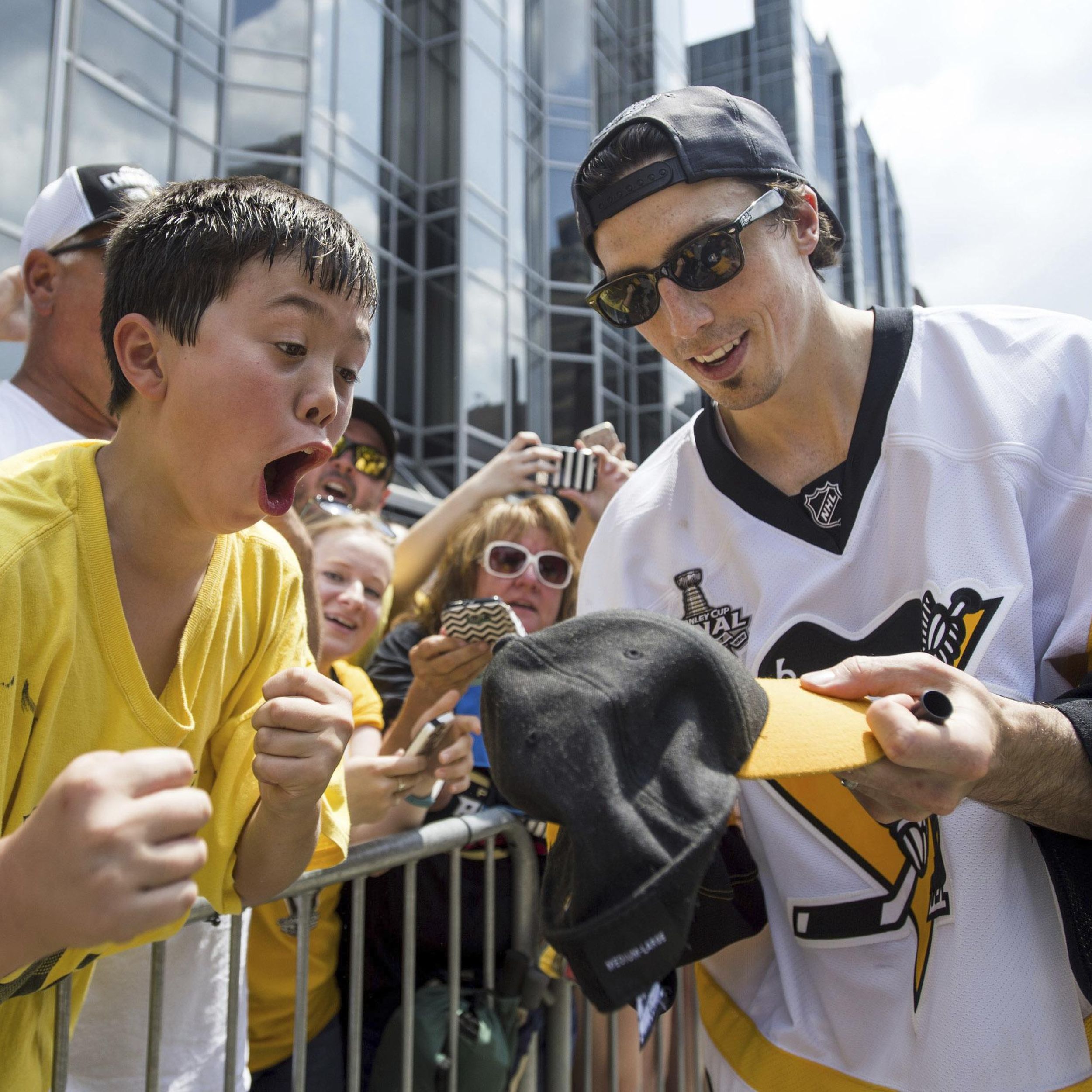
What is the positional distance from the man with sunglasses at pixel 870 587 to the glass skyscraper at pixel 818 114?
1961cm

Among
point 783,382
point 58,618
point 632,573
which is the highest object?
point 783,382

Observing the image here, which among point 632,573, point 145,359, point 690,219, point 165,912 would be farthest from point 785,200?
point 165,912

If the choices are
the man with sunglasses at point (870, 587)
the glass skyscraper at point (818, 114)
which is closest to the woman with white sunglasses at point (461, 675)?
the man with sunglasses at point (870, 587)

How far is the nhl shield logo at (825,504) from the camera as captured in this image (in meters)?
1.89

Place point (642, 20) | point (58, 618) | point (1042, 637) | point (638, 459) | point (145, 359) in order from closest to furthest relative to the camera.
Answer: point (58, 618)
point (145, 359)
point (1042, 637)
point (638, 459)
point (642, 20)

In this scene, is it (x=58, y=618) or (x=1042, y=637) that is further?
(x=1042, y=637)

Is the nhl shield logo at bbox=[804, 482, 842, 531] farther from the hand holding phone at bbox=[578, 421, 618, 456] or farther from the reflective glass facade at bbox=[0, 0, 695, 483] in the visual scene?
the reflective glass facade at bbox=[0, 0, 695, 483]

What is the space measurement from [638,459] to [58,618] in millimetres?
17707

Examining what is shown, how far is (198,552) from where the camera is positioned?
1.53 metres

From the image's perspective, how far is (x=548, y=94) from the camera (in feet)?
55.0

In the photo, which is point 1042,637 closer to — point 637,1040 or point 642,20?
point 637,1040

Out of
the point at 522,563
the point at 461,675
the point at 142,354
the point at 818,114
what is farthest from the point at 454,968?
the point at 818,114

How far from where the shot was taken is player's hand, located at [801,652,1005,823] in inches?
49.7

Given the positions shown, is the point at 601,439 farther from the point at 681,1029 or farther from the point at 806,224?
the point at 681,1029
